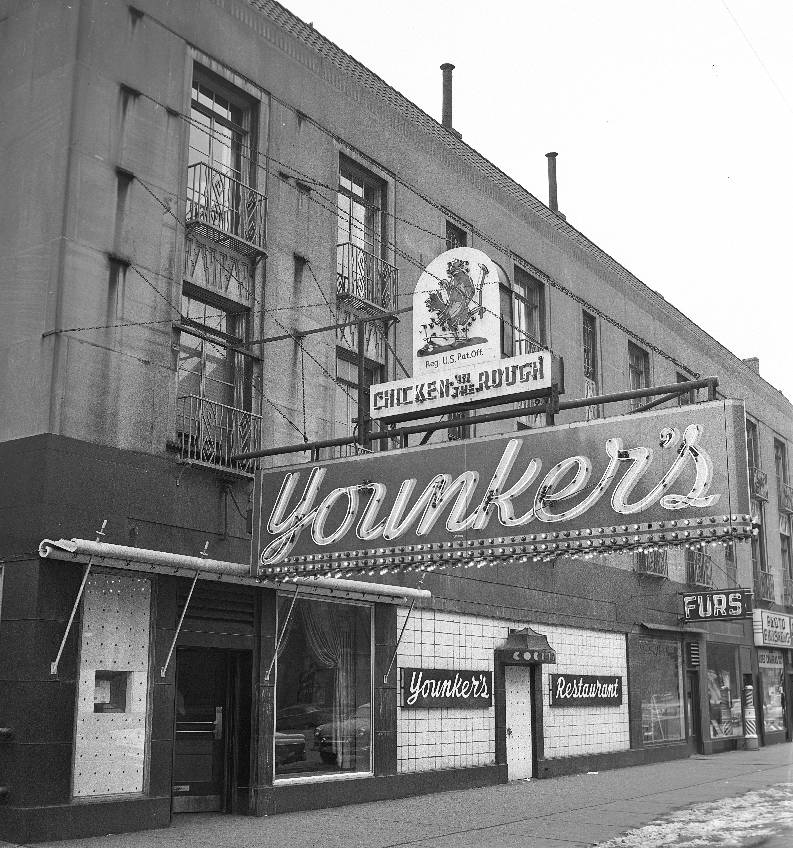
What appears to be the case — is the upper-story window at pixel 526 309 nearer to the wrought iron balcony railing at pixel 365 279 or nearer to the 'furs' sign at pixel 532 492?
the wrought iron balcony railing at pixel 365 279

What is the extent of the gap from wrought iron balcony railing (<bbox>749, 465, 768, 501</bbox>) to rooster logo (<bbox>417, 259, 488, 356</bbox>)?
23416 mm

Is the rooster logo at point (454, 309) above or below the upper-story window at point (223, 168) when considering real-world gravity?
below

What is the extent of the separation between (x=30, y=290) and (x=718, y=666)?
2442 cm

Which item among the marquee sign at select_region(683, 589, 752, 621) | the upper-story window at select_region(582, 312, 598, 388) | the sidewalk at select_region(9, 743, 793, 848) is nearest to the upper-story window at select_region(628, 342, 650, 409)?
the upper-story window at select_region(582, 312, 598, 388)

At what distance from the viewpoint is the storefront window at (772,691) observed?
34625 millimetres

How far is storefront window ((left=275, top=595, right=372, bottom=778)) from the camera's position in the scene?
50.5ft

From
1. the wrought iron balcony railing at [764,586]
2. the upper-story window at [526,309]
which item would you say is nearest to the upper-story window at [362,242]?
the upper-story window at [526,309]

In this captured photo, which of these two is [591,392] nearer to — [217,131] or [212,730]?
[217,131]

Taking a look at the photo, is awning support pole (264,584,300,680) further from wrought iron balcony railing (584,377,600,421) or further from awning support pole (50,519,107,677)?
wrought iron balcony railing (584,377,600,421)

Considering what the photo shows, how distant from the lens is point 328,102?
59.0 ft

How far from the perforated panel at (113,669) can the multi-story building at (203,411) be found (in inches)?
1.4

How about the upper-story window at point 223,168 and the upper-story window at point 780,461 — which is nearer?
the upper-story window at point 223,168

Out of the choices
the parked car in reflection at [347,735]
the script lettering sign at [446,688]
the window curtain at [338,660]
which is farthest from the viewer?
the script lettering sign at [446,688]

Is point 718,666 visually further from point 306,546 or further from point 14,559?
point 14,559
